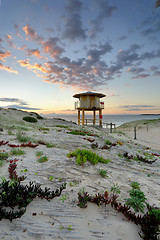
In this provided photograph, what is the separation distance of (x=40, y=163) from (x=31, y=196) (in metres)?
1.99

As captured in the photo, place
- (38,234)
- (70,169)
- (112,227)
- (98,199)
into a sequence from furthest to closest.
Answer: (70,169) < (98,199) < (112,227) < (38,234)

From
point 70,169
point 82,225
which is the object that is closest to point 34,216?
point 82,225

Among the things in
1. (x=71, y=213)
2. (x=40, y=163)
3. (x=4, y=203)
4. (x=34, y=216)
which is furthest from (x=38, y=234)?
(x=40, y=163)

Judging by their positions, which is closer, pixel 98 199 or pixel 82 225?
pixel 82 225

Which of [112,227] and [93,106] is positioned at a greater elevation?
[93,106]

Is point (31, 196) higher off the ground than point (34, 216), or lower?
higher

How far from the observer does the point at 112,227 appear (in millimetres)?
2164

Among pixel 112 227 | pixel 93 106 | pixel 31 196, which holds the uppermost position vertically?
pixel 93 106

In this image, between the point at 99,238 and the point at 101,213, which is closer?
the point at 99,238

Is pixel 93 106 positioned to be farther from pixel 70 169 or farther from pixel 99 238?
pixel 99 238

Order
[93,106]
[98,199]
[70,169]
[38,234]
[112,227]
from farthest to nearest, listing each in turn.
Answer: [93,106]
[70,169]
[98,199]
[112,227]
[38,234]

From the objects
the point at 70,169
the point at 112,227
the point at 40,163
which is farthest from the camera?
the point at 40,163

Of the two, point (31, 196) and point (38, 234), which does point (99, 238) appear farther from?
point (31, 196)

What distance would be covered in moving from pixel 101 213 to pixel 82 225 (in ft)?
1.61
